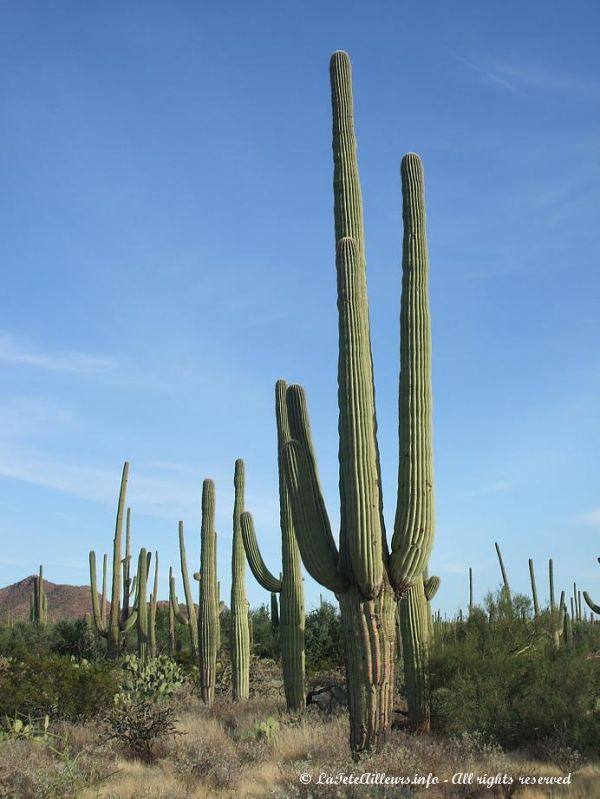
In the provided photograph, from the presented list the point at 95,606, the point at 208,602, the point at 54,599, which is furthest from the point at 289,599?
the point at 54,599

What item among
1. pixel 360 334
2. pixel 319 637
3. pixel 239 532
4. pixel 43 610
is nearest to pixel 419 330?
pixel 360 334

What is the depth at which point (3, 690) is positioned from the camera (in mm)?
15484

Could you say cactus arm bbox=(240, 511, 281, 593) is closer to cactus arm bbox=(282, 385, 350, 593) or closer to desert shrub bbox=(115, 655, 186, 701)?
desert shrub bbox=(115, 655, 186, 701)

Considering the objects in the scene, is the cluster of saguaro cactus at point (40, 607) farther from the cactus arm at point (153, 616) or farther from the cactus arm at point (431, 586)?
the cactus arm at point (431, 586)

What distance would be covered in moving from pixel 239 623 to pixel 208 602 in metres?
0.90

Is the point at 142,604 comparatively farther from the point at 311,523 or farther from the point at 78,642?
the point at 311,523

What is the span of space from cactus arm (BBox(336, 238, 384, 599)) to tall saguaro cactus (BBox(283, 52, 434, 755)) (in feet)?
0.04

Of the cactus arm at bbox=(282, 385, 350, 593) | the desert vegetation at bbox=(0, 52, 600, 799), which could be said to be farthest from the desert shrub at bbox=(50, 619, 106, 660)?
the cactus arm at bbox=(282, 385, 350, 593)

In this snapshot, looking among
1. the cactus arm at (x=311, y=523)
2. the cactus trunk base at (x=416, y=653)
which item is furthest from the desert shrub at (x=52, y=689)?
the cactus arm at (x=311, y=523)

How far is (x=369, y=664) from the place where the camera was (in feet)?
34.5

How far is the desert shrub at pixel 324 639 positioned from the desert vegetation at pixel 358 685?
6.83 metres

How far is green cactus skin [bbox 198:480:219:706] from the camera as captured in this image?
19312mm

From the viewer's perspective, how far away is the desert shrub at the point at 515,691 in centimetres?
1297

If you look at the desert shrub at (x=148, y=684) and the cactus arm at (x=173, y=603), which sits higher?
the cactus arm at (x=173, y=603)
